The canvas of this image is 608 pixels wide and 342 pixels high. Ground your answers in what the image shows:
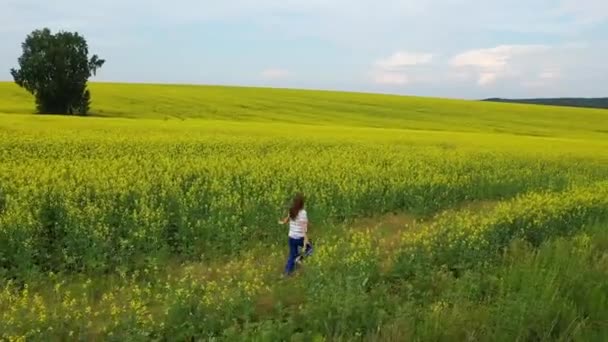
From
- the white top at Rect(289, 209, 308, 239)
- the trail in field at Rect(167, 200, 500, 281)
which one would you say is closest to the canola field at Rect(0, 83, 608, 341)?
the trail in field at Rect(167, 200, 500, 281)

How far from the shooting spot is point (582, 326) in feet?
20.0

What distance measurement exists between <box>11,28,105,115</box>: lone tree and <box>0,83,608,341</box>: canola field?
2966cm

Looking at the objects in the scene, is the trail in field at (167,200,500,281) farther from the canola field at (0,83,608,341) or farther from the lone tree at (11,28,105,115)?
the lone tree at (11,28,105,115)

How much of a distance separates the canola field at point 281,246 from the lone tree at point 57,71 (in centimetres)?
2966

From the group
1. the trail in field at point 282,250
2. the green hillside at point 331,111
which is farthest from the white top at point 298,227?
the green hillside at point 331,111

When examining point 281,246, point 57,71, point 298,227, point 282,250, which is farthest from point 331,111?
point 298,227

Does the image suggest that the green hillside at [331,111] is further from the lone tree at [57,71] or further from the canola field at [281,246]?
the canola field at [281,246]

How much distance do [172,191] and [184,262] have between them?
335 cm

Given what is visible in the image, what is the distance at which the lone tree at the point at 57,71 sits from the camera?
49719mm

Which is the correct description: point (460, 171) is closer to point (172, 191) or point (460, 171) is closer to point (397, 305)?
point (172, 191)

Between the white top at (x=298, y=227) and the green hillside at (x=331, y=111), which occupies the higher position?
the green hillside at (x=331, y=111)

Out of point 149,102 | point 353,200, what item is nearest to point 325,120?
point 149,102

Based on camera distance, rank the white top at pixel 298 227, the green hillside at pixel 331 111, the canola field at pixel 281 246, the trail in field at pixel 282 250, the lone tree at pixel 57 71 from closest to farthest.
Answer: the canola field at pixel 281 246
the trail in field at pixel 282 250
the white top at pixel 298 227
the green hillside at pixel 331 111
the lone tree at pixel 57 71

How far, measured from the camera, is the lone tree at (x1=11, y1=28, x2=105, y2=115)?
4972cm
